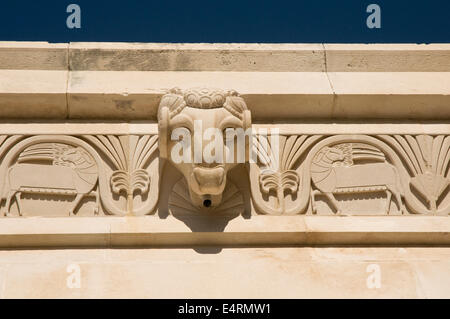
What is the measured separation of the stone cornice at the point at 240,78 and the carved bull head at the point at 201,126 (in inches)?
13.0

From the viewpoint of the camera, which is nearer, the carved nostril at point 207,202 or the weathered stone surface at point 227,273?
the weathered stone surface at point 227,273

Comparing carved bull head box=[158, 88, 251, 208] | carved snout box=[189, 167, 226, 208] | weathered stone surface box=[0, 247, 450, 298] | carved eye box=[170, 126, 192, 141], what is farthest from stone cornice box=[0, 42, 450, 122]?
weathered stone surface box=[0, 247, 450, 298]

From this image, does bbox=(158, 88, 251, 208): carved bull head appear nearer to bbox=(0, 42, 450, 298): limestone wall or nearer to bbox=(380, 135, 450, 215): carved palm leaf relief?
bbox=(0, 42, 450, 298): limestone wall

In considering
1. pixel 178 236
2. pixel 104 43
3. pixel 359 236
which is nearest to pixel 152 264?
pixel 178 236

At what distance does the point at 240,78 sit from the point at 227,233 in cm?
100

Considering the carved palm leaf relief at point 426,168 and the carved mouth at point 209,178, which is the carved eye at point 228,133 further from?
the carved palm leaf relief at point 426,168

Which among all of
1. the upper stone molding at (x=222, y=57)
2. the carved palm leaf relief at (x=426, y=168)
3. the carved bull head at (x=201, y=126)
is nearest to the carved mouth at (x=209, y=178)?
the carved bull head at (x=201, y=126)

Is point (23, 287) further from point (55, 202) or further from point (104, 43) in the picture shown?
point (104, 43)

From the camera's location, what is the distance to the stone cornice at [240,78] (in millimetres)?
5324

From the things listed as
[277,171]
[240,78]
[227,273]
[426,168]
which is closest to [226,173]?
[277,171]

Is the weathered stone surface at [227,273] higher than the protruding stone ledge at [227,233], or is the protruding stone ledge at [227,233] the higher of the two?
the protruding stone ledge at [227,233]

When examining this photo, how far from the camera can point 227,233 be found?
493cm

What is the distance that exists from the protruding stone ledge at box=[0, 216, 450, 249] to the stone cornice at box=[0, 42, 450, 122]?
0.70 m

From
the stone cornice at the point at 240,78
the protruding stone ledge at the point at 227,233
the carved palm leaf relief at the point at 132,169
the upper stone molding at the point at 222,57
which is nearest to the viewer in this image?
the protruding stone ledge at the point at 227,233
